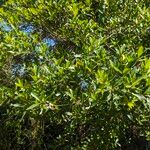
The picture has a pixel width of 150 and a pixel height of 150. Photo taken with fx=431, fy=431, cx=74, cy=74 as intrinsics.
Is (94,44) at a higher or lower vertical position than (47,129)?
higher

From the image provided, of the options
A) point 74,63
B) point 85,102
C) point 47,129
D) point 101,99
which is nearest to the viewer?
point 101,99

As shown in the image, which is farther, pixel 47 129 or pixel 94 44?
pixel 47 129

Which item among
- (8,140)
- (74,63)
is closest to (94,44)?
(74,63)

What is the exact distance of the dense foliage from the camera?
176 inches

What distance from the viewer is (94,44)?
5.17 m

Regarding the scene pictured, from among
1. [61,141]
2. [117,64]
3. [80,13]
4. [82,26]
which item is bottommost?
[61,141]

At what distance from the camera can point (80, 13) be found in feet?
19.7

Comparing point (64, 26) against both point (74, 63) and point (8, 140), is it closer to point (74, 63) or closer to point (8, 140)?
point (74, 63)

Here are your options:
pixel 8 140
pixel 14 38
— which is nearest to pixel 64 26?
pixel 14 38

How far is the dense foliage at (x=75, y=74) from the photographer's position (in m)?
4.48

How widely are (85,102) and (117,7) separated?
191 cm

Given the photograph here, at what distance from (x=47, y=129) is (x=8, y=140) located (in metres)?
0.70

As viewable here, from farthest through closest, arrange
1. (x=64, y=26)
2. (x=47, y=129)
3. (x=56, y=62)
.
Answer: (x=47, y=129)
(x=64, y=26)
(x=56, y=62)

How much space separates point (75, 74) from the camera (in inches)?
193
